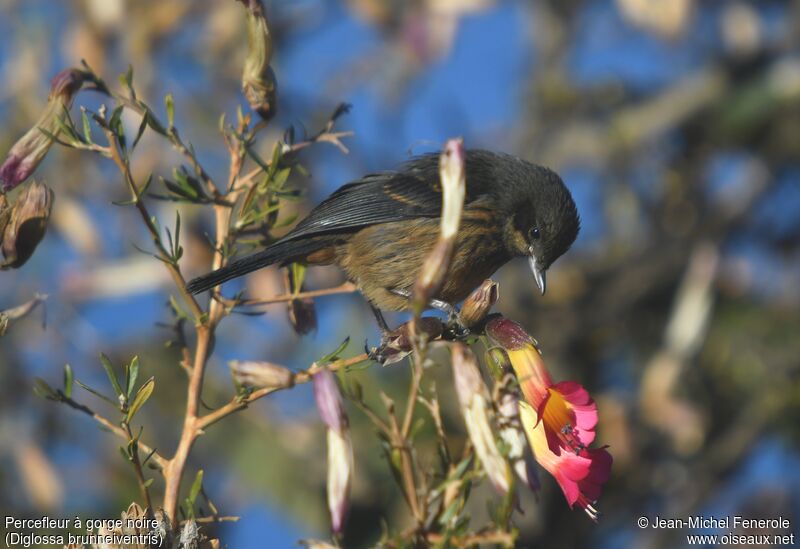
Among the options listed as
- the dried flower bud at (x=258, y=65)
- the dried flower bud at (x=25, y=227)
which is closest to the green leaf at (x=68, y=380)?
the dried flower bud at (x=25, y=227)

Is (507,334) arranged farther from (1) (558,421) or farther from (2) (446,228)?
(2) (446,228)

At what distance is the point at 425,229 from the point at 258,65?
5.37ft

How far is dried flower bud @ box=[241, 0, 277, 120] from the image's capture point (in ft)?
7.87

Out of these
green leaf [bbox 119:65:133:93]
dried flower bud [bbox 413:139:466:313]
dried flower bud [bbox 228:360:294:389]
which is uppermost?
green leaf [bbox 119:65:133:93]

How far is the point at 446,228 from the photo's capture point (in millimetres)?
1855

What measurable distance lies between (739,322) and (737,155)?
1802mm

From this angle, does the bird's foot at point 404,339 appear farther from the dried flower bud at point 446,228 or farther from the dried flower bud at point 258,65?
the dried flower bud at point 258,65

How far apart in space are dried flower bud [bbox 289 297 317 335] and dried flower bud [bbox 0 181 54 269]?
2.31ft

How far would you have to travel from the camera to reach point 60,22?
6.88m

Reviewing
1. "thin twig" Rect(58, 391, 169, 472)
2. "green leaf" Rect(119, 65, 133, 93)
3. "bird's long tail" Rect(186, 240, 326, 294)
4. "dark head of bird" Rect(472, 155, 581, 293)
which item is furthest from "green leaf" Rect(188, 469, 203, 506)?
"dark head of bird" Rect(472, 155, 581, 293)

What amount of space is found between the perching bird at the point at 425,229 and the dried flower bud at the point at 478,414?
2053mm

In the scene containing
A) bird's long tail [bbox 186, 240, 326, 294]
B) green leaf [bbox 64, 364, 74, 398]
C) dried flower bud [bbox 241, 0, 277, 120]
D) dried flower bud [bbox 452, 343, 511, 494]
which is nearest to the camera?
dried flower bud [bbox 452, 343, 511, 494]

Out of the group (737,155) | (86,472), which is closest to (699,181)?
(737,155)

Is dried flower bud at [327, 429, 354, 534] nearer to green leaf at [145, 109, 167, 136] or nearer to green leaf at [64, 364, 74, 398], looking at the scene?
green leaf at [64, 364, 74, 398]
